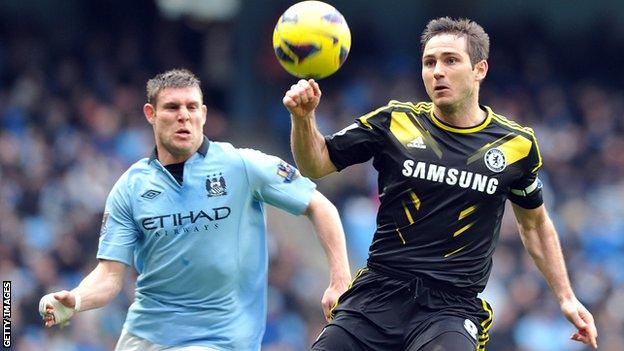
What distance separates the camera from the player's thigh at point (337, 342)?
22.6ft

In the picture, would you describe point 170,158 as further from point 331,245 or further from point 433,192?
point 433,192

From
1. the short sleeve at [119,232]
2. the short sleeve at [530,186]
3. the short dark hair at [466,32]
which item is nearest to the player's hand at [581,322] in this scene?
the short sleeve at [530,186]

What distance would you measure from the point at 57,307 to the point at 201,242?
3.13ft

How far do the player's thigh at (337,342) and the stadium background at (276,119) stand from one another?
813 cm

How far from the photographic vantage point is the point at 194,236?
7789 millimetres

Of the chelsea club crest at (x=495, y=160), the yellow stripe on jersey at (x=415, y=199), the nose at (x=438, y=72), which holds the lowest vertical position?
the yellow stripe on jersey at (x=415, y=199)

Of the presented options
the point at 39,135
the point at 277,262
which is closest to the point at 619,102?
the point at 277,262

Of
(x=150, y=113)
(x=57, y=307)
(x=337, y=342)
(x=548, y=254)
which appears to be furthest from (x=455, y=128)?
(x=57, y=307)

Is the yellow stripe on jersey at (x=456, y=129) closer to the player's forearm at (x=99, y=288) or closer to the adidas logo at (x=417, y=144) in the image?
the adidas logo at (x=417, y=144)

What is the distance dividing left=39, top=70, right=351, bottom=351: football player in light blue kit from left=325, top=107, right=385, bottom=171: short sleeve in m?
0.80

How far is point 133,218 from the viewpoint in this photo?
7898 millimetres

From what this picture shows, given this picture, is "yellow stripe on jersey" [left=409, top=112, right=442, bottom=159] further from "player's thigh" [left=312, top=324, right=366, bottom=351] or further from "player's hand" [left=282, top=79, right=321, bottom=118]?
"player's thigh" [left=312, top=324, right=366, bottom=351]

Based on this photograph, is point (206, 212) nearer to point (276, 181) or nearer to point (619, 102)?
point (276, 181)

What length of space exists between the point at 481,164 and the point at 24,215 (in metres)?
9.92
